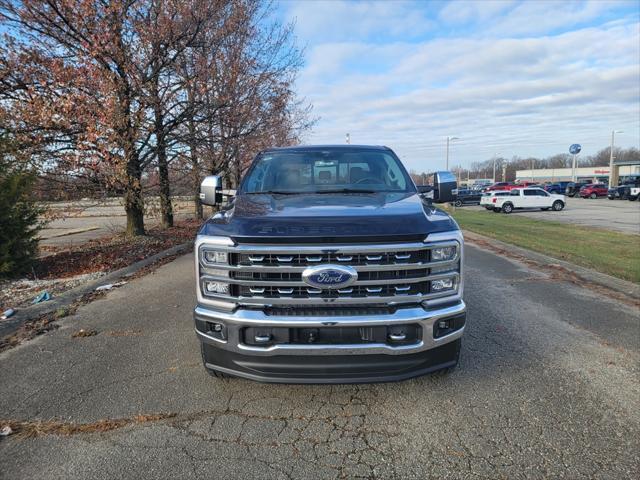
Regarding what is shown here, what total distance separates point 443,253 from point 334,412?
140 centimetres

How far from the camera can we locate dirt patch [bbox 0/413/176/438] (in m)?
2.77

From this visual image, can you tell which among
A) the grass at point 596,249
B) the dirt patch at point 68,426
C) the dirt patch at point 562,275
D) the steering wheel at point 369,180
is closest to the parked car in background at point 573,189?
the grass at point 596,249

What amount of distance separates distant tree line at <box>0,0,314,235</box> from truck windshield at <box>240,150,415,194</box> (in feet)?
17.3

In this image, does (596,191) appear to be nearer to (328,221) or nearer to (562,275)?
(562,275)

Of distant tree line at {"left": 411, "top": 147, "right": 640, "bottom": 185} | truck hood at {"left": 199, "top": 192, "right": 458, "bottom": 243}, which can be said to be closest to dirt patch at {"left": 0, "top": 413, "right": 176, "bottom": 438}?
truck hood at {"left": 199, "top": 192, "right": 458, "bottom": 243}

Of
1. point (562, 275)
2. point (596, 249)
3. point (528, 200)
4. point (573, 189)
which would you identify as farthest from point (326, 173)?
point (573, 189)

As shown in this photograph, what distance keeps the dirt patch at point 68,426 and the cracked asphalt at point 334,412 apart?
0.18ft

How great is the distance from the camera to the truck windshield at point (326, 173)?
167 inches

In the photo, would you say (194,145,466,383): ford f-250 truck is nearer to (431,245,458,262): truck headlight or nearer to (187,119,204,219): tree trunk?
(431,245,458,262): truck headlight

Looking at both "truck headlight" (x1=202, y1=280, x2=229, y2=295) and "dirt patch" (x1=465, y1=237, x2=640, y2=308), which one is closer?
"truck headlight" (x1=202, y1=280, x2=229, y2=295)

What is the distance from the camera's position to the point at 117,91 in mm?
8758

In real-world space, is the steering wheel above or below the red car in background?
above

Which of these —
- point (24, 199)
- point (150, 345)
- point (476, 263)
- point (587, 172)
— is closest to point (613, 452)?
point (150, 345)

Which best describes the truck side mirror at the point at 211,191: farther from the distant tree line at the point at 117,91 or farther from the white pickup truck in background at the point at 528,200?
the white pickup truck in background at the point at 528,200
